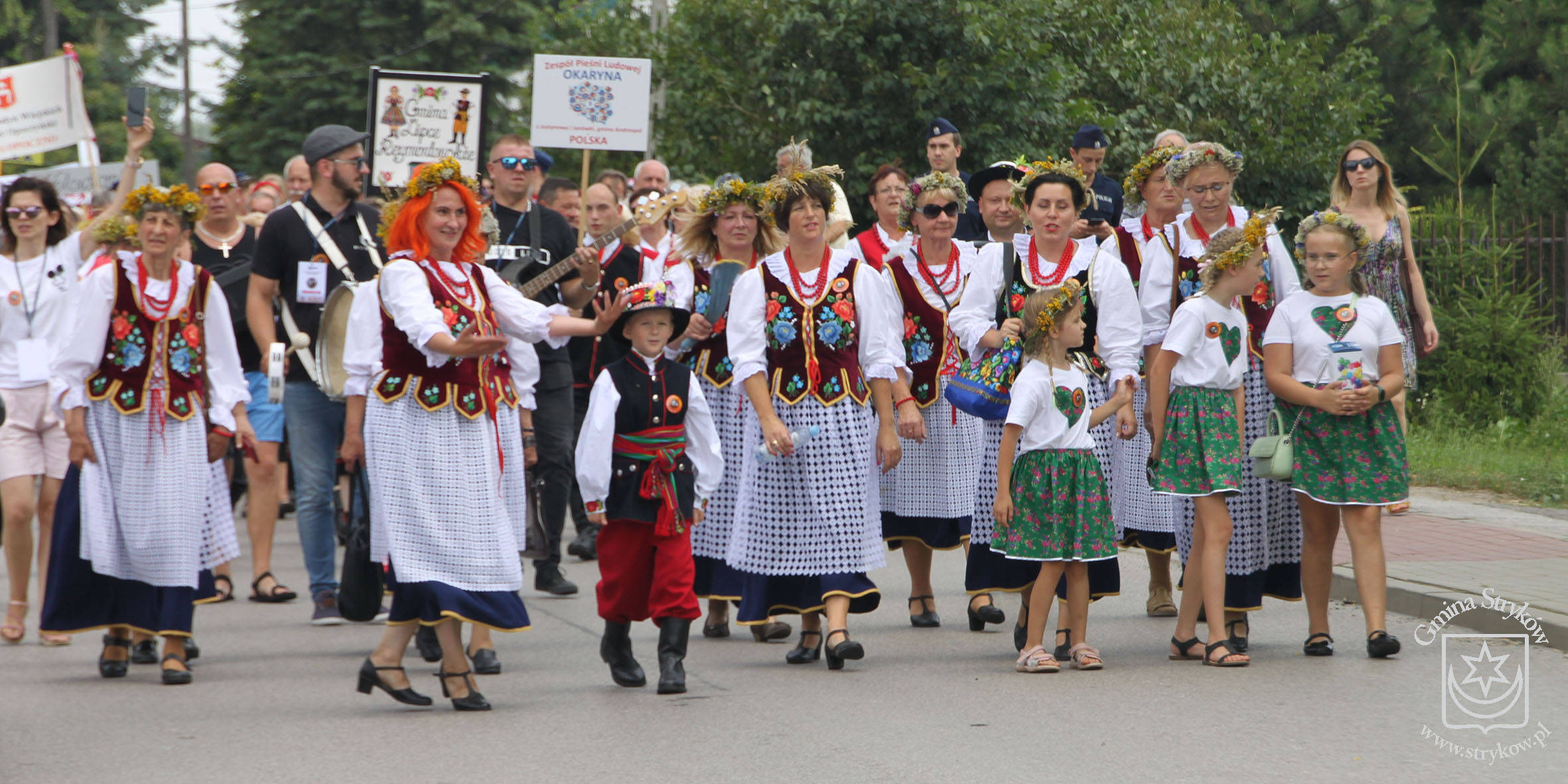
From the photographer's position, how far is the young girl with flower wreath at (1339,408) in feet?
24.7

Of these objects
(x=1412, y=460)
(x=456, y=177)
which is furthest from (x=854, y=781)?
(x=1412, y=460)

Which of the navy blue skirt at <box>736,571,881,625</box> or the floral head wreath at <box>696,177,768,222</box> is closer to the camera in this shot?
the navy blue skirt at <box>736,571,881,625</box>

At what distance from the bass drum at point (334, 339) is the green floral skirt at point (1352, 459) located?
14.7 feet

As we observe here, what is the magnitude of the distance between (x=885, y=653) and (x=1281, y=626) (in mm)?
2046

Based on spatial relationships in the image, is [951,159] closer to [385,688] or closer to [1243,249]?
[1243,249]

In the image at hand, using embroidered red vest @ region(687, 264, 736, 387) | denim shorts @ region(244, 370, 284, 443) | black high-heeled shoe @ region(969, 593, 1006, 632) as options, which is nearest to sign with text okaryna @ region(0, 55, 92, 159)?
denim shorts @ region(244, 370, 284, 443)

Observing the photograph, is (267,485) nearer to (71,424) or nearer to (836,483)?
(71,424)

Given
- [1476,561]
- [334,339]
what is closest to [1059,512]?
[1476,561]

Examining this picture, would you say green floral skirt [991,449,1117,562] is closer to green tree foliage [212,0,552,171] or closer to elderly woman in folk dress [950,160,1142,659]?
elderly woman in folk dress [950,160,1142,659]

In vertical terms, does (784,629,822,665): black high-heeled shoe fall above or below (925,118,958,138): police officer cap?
below

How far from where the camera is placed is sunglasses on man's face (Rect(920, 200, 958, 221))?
8547 millimetres

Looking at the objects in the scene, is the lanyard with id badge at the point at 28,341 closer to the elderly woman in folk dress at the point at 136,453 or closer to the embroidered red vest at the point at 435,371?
the elderly woman in folk dress at the point at 136,453

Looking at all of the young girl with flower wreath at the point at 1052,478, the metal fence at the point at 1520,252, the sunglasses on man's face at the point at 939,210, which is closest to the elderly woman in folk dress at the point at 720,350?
the sunglasses on man's face at the point at 939,210

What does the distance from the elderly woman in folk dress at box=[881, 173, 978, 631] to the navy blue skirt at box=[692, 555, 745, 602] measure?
920 millimetres
